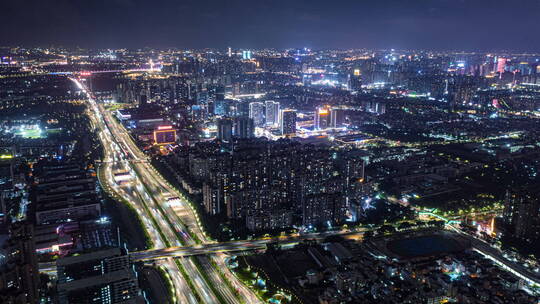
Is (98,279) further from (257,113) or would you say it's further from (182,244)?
(257,113)

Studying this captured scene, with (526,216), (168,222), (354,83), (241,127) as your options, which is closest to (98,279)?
(168,222)

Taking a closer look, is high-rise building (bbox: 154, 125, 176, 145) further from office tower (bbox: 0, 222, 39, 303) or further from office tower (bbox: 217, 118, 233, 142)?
office tower (bbox: 0, 222, 39, 303)

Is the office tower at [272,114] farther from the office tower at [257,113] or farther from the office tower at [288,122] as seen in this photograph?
the office tower at [288,122]

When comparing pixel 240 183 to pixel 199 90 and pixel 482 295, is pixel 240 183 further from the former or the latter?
pixel 199 90

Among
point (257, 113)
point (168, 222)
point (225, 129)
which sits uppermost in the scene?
point (257, 113)

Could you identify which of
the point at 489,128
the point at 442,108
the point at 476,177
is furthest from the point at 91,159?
the point at 442,108
